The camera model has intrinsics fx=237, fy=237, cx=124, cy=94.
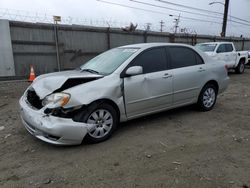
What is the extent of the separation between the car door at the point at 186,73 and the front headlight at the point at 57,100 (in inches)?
91.7

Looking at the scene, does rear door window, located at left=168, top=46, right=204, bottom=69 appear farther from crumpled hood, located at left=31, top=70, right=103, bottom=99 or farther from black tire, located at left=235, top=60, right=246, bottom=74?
black tire, located at left=235, top=60, right=246, bottom=74

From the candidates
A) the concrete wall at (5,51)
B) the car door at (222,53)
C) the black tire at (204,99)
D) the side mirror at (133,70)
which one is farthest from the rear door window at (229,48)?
the concrete wall at (5,51)

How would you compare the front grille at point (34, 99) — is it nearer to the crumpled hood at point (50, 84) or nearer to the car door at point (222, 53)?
the crumpled hood at point (50, 84)

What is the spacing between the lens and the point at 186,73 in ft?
16.7

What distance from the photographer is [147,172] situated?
306 cm

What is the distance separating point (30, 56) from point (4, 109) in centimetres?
540

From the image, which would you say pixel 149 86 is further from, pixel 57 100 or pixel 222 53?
pixel 222 53

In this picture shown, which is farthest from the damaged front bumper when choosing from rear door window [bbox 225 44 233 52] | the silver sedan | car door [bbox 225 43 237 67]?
rear door window [bbox 225 44 233 52]

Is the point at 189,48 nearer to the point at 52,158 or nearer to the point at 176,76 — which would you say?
the point at 176,76

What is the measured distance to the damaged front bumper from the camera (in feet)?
11.5

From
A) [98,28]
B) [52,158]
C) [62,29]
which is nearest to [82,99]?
[52,158]

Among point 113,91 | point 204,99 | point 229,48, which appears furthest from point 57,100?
point 229,48

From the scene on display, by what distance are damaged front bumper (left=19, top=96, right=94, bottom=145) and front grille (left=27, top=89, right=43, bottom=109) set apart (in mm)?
196

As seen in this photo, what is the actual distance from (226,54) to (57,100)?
1126 centimetres
